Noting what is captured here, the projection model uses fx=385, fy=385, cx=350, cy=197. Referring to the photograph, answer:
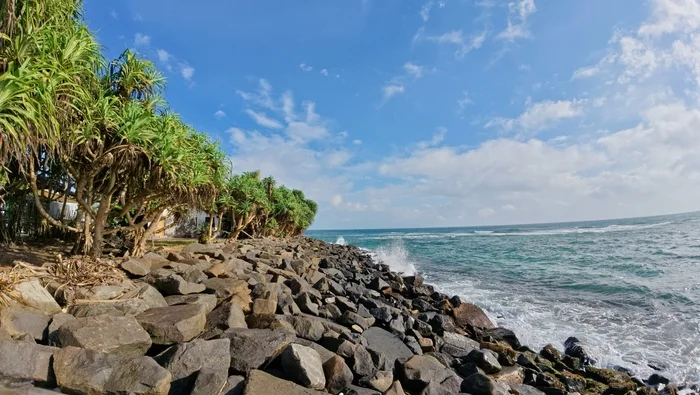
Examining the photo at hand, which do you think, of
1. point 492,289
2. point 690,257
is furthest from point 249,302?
point 690,257

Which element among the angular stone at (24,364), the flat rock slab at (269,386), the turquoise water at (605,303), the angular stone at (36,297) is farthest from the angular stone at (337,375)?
the turquoise water at (605,303)

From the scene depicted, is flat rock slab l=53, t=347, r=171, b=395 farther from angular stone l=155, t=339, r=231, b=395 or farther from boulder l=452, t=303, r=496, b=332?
boulder l=452, t=303, r=496, b=332

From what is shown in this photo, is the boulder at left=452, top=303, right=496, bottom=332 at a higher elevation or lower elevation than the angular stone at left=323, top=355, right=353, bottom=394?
lower

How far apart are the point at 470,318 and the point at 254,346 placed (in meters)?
6.20

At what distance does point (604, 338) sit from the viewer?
830 cm

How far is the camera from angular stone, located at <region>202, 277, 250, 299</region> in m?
5.88

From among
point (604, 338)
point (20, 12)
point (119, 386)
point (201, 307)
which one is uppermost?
point (20, 12)

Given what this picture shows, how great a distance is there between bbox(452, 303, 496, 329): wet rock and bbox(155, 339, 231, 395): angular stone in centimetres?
614

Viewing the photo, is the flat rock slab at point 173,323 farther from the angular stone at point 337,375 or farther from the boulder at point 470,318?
the boulder at point 470,318

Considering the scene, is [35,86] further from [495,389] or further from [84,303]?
[495,389]

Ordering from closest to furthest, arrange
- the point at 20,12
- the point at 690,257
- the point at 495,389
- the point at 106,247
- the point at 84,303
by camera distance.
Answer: the point at 495,389 → the point at 84,303 → the point at 20,12 → the point at 106,247 → the point at 690,257

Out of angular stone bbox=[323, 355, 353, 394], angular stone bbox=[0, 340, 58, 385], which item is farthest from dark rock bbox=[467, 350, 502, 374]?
angular stone bbox=[0, 340, 58, 385]

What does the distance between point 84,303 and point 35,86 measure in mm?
2547

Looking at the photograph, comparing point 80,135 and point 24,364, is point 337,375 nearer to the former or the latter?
point 24,364
